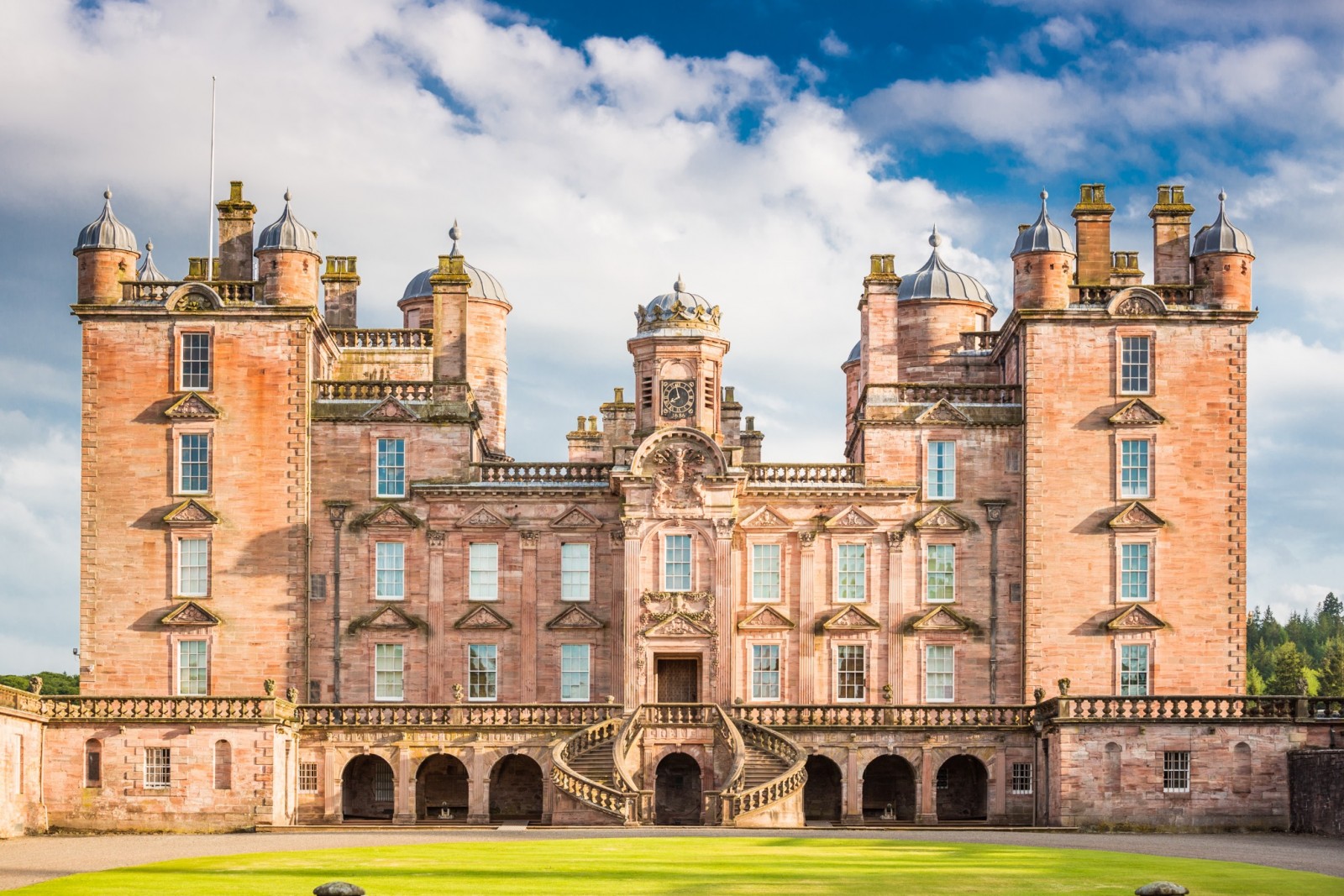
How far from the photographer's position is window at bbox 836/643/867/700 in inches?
2586

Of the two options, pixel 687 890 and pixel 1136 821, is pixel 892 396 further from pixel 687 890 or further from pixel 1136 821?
pixel 687 890

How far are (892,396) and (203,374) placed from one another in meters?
22.0

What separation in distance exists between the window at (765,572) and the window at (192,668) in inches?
679

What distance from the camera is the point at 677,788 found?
64.4m

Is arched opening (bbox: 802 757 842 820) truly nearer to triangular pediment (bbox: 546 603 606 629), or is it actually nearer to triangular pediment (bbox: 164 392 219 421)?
triangular pediment (bbox: 546 603 606 629)

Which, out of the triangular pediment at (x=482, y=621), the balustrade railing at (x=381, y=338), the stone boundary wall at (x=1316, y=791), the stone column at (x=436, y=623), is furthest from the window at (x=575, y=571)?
the stone boundary wall at (x=1316, y=791)

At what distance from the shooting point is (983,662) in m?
65.4

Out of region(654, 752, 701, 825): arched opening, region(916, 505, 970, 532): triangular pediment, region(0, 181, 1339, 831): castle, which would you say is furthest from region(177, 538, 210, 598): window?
region(916, 505, 970, 532): triangular pediment

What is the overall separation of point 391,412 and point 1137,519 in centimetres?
2375

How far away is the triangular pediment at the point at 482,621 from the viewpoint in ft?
216

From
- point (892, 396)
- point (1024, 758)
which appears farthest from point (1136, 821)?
point (892, 396)

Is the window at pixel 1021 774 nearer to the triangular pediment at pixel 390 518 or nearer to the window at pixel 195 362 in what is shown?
the triangular pediment at pixel 390 518

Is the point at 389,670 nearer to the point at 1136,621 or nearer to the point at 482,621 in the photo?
the point at 482,621

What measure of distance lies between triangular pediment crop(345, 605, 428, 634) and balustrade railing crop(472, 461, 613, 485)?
5016 millimetres
